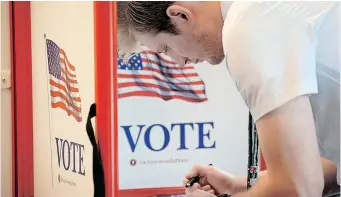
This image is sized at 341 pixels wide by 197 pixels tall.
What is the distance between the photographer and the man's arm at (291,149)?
926mm

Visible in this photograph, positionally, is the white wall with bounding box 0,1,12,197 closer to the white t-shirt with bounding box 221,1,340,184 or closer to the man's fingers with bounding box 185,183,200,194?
the man's fingers with bounding box 185,183,200,194

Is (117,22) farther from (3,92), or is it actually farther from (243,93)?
(3,92)

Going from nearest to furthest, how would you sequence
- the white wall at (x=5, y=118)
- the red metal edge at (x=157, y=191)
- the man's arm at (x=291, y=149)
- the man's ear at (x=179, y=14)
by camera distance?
the man's arm at (x=291, y=149) < the man's ear at (x=179, y=14) < the red metal edge at (x=157, y=191) < the white wall at (x=5, y=118)

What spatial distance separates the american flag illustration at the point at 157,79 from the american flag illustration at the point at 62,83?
22cm

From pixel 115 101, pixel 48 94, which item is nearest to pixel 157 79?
pixel 115 101

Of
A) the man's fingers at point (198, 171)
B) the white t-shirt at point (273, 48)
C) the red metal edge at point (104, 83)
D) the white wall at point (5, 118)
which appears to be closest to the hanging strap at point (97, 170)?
the red metal edge at point (104, 83)

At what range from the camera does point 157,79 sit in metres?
1.32

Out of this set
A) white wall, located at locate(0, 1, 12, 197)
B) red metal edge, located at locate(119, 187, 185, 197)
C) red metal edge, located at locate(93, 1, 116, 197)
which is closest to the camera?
red metal edge, located at locate(93, 1, 116, 197)

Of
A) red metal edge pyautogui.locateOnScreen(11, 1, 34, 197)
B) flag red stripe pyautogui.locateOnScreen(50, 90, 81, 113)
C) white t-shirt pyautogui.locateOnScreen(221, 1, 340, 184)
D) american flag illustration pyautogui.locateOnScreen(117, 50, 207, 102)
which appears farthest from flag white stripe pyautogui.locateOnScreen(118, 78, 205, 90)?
red metal edge pyautogui.locateOnScreen(11, 1, 34, 197)

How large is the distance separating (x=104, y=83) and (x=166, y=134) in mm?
216

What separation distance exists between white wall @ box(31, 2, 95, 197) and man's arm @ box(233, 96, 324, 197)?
59cm

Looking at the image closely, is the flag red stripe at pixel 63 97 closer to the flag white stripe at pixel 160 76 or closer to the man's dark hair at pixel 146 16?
→ the flag white stripe at pixel 160 76

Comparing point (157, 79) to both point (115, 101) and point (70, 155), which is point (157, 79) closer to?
point (115, 101)

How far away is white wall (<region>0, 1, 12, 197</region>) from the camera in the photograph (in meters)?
1.69
